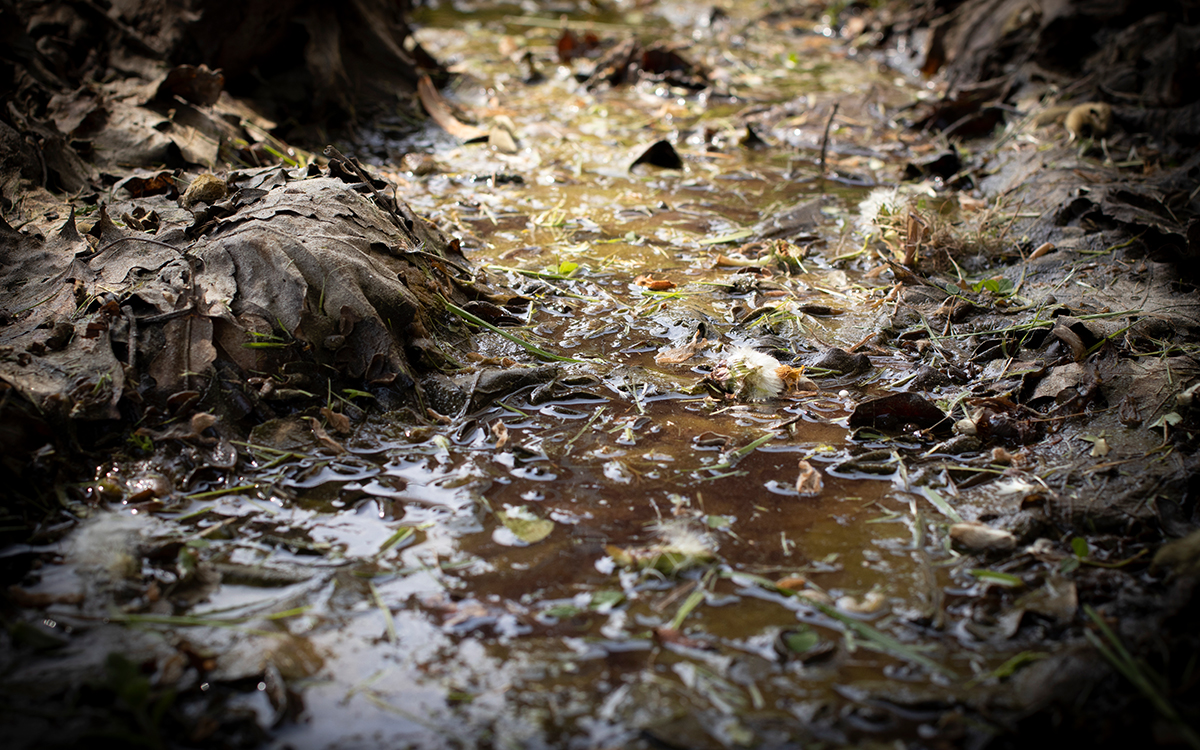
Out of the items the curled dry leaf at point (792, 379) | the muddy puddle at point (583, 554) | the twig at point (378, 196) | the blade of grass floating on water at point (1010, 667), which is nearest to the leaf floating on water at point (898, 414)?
the muddy puddle at point (583, 554)

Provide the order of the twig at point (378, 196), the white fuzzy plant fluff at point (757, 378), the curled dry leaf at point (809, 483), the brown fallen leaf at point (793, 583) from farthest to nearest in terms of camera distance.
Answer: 1. the twig at point (378, 196)
2. the white fuzzy plant fluff at point (757, 378)
3. the curled dry leaf at point (809, 483)
4. the brown fallen leaf at point (793, 583)

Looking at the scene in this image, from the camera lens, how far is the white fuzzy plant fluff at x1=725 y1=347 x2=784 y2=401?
8.88ft

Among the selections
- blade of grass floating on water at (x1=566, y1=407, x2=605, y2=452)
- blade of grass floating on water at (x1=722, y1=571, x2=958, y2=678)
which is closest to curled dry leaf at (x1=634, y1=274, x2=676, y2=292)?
blade of grass floating on water at (x1=566, y1=407, x2=605, y2=452)

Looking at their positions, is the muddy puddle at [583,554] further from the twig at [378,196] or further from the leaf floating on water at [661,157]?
the leaf floating on water at [661,157]

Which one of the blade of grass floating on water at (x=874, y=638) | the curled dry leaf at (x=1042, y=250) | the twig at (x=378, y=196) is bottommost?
the blade of grass floating on water at (x=874, y=638)

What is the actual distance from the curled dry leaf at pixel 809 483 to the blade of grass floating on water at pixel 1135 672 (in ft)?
2.25

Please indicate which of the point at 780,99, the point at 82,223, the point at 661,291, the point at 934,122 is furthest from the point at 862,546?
the point at 780,99

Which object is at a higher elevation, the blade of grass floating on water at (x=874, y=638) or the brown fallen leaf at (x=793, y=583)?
the brown fallen leaf at (x=793, y=583)

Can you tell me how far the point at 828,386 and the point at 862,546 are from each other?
2.67 feet

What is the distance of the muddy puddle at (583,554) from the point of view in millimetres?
1664

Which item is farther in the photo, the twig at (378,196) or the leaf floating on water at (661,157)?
the leaf floating on water at (661,157)

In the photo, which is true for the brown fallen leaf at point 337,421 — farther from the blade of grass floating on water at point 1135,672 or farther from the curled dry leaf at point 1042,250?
the curled dry leaf at point 1042,250

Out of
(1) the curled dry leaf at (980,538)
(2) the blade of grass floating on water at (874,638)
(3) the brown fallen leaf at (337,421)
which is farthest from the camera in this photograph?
(3) the brown fallen leaf at (337,421)

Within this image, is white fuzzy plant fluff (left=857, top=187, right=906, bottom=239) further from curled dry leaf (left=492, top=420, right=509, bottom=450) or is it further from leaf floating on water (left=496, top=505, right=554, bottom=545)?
leaf floating on water (left=496, top=505, right=554, bottom=545)
